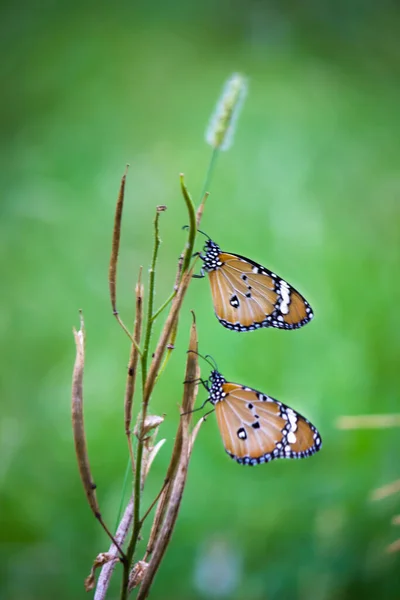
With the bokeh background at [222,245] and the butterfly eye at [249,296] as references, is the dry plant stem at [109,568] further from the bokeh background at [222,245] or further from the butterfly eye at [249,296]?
the bokeh background at [222,245]

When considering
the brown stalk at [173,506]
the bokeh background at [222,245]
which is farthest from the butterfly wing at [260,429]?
the bokeh background at [222,245]

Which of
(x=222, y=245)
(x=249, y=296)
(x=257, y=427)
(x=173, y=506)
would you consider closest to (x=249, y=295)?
(x=249, y=296)

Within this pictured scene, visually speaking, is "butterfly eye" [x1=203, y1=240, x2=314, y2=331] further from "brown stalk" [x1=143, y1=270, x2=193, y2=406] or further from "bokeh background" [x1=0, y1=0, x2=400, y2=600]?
"bokeh background" [x1=0, y1=0, x2=400, y2=600]

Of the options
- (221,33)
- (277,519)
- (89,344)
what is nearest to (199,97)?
(221,33)

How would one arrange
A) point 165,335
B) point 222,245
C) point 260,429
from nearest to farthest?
point 165,335, point 260,429, point 222,245

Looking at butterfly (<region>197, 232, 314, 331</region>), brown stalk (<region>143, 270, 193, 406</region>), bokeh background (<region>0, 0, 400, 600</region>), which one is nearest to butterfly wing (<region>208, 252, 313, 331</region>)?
butterfly (<region>197, 232, 314, 331</region>)

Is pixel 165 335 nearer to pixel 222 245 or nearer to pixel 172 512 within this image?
pixel 172 512

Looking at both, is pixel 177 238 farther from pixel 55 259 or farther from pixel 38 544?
pixel 38 544
